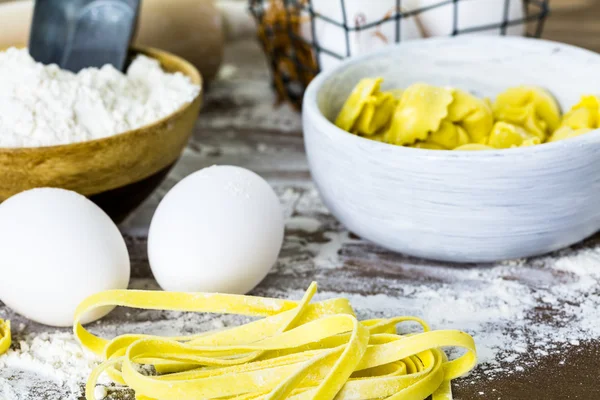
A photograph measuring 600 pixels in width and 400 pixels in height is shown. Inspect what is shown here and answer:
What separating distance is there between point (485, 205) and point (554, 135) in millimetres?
149

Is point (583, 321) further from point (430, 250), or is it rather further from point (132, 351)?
point (132, 351)

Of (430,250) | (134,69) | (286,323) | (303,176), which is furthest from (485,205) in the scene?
(134,69)

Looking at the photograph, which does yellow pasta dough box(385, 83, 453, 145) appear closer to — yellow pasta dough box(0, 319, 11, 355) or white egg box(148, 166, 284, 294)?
white egg box(148, 166, 284, 294)

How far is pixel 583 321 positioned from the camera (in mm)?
634

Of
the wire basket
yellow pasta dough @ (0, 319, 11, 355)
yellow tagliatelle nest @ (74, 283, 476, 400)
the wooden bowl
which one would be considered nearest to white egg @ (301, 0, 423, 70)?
the wire basket

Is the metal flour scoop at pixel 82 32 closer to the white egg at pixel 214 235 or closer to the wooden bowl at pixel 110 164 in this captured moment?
the wooden bowl at pixel 110 164

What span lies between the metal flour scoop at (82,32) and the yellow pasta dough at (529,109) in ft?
1.46

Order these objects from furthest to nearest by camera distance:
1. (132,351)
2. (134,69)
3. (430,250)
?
(134,69) < (430,250) < (132,351)

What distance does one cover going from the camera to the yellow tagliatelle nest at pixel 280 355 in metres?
0.53

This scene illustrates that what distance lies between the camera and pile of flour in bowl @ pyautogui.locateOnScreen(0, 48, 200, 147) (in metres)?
0.69

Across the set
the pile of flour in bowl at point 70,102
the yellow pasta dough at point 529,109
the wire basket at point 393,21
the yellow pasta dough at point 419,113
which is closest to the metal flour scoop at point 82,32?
the pile of flour in bowl at point 70,102

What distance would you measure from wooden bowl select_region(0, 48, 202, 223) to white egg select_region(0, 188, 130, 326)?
0.04m

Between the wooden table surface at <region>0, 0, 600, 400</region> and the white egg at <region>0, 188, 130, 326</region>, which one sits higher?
the white egg at <region>0, 188, 130, 326</region>

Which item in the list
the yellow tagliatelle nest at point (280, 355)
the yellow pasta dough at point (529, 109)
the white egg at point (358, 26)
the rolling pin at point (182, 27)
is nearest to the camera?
the yellow tagliatelle nest at point (280, 355)
